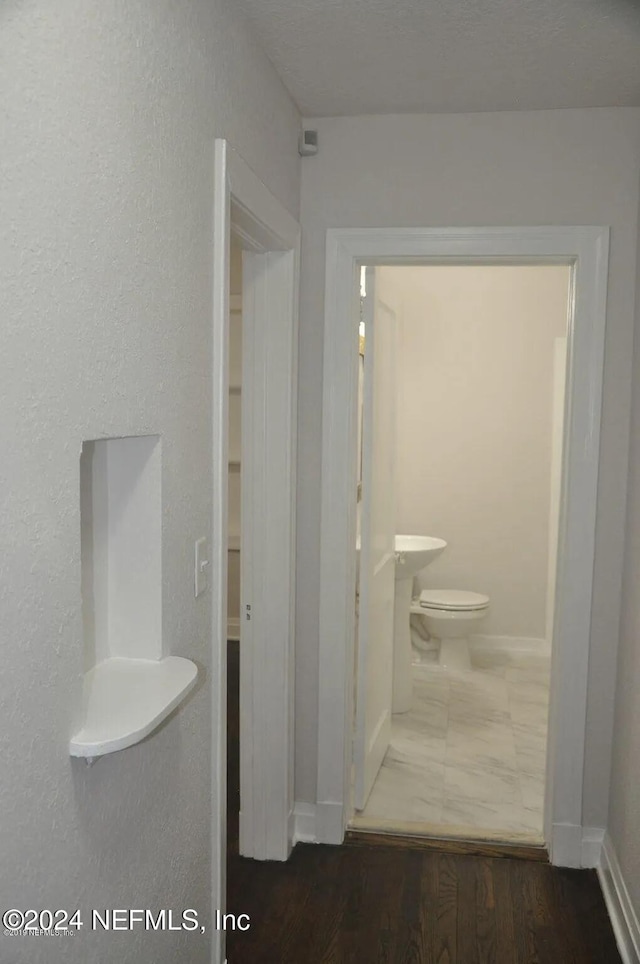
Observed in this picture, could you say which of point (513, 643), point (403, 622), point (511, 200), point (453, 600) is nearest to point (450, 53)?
point (511, 200)

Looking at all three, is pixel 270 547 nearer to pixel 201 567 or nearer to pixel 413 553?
pixel 201 567

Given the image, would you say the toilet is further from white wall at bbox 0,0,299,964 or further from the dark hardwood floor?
white wall at bbox 0,0,299,964

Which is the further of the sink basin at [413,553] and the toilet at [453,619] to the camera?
the toilet at [453,619]

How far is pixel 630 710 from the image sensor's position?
8.73 feet

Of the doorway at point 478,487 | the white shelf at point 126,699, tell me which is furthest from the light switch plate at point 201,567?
the doorway at point 478,487

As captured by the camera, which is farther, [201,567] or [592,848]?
[592,848]

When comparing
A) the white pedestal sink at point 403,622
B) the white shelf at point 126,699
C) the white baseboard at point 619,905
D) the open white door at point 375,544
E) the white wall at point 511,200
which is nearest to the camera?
the white shelf at point 126,699

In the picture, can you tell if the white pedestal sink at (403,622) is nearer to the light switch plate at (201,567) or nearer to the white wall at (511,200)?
the white wall at (511,200)

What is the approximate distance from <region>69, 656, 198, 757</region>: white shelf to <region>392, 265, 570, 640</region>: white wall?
153 inches

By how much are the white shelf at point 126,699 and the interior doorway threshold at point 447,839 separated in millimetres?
1704

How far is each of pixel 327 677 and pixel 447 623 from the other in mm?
2120

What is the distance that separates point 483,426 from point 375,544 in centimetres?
218

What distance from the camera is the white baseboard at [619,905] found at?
2.41 m

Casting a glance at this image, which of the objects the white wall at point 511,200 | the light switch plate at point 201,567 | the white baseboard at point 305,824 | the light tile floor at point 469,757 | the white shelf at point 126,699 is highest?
the white wall at point 511,200
